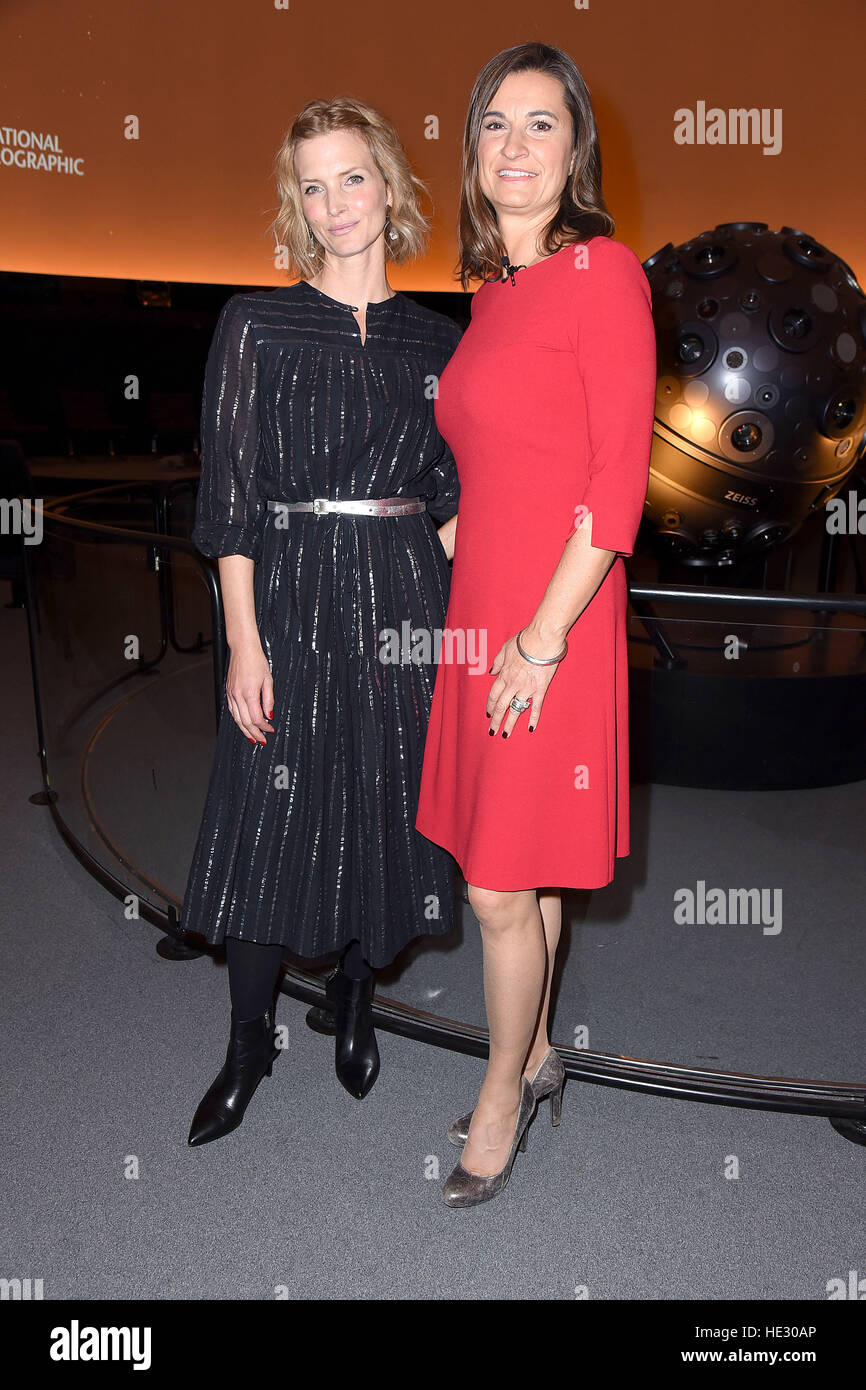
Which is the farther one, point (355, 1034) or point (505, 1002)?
point (355, 1034)

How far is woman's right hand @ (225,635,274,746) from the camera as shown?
4.94ft

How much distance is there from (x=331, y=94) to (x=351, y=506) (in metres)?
6.98

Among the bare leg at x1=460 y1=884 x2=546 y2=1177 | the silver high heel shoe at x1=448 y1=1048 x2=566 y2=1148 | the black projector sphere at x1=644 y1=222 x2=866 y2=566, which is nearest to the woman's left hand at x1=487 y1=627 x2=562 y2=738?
the bare leg at x1=460 y1=884 x2=546 y2=1177

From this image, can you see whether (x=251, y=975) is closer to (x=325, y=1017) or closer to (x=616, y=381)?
(x=325, y=1017)

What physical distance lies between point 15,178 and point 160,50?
142cm

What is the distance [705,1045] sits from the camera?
1.96 m

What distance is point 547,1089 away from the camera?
5.50 feet

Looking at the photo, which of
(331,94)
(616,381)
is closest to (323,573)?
(616,381)

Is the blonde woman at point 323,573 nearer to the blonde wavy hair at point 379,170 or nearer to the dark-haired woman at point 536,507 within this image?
the blonde wavy hair at point 379,170

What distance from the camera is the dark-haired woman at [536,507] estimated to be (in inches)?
47.6

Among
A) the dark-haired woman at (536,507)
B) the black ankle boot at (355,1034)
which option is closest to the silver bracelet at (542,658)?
the dark-haired woman at (536,507)

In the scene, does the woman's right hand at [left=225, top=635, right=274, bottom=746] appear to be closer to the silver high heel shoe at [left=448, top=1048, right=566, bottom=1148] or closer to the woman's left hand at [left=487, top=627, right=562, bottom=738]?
the woman's left hand at [left=487, top=627, right=562, bottom=738]

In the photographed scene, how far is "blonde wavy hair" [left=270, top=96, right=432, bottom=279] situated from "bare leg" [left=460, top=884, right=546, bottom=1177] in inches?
39.2

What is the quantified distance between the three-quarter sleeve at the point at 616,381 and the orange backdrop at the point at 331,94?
6991mm
